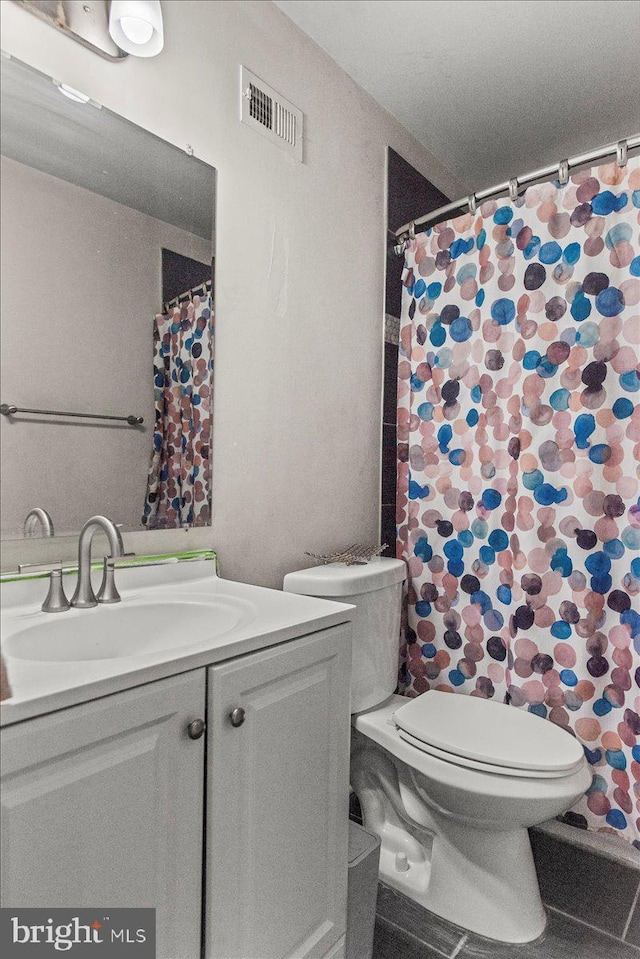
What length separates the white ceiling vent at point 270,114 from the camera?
1.48m

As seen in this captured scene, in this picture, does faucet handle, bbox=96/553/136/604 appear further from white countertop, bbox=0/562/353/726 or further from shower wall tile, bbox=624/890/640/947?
shower wall tile, bbox=624/890/640/947

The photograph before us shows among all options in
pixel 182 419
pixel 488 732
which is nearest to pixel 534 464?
pixel 488 732

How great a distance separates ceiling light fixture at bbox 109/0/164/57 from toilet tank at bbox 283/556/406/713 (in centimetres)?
124

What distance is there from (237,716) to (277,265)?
1174 mm

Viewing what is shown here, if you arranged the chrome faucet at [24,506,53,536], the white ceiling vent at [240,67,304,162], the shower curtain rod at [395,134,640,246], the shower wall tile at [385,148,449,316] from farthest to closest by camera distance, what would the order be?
the shower wall tile at [385,148,449,316]
the shower curtain rod at [395,134,640,246]
the white ceiling vent at [240,67,304,162]
the chrome faucet at [24,506,53,536]

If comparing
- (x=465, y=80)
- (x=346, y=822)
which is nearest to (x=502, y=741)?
(x=346, y=822)

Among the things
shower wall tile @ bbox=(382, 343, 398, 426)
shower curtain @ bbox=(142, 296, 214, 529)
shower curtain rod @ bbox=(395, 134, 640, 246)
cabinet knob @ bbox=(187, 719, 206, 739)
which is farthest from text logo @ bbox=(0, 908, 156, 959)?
shower curtain rod @ bbox=(395, 134, 640, 246)

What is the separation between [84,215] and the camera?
3.86 feet

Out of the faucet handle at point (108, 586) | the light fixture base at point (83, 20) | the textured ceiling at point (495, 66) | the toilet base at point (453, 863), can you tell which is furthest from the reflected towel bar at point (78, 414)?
the textured ceiling at point (495, 66)

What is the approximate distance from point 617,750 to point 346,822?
0.88 metres

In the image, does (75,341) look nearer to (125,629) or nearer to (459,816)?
(125,629)

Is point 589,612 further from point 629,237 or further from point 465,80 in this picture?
point 465,80

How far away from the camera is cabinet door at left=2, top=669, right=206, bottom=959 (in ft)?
2.21

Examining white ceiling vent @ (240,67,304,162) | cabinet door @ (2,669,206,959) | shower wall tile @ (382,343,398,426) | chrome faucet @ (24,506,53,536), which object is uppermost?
white ceiling vent @ (240,67,304,162)
